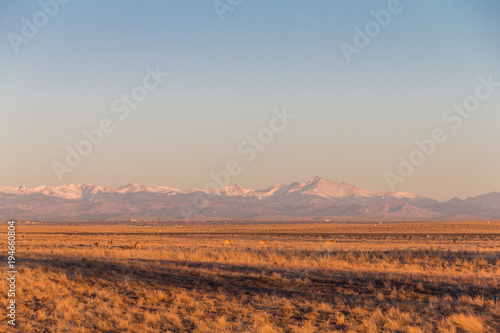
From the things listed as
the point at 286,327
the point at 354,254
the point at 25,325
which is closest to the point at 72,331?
the point at 25,325

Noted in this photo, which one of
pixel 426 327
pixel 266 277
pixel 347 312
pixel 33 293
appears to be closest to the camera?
pixel 426 327

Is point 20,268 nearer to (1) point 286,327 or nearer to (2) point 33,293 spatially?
(2) point 33,293

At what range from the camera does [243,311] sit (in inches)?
636

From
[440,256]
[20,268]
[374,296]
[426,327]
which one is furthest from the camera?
[440,256]

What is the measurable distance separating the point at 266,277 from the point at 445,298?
21.9 ft

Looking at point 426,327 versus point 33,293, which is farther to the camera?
point 33,293

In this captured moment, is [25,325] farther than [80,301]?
No

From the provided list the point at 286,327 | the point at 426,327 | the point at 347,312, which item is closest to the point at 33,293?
the point at 286,327

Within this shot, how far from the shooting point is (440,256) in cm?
2930

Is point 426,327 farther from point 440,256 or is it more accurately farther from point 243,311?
point 440,256

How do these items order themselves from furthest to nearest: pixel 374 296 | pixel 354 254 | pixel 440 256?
pixel 354 254
pixel 440 256
pixel 374 296

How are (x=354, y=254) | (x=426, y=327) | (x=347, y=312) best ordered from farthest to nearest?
(x=354, y=254) → (x=347, y=312) → (x=426, y=327)

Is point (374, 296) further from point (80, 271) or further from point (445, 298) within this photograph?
point (80, 271)

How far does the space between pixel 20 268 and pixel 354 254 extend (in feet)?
59.8
